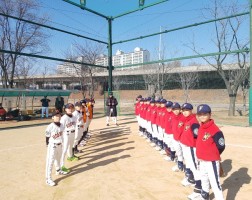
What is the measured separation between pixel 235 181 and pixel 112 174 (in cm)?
275

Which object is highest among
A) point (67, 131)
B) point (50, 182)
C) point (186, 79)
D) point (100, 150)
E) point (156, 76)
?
point (156, 76)

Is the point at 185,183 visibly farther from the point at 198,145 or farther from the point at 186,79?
→ the point at 186,79

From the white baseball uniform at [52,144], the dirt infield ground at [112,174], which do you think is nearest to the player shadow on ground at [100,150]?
the dirt infield ground at [112,174]

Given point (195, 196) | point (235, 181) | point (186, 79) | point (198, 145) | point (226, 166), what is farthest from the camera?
point (186, 79)

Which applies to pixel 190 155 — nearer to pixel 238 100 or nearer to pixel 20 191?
pixel 20 191

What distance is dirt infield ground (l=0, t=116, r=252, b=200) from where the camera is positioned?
17.2ft

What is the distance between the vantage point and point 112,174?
21.1 ft

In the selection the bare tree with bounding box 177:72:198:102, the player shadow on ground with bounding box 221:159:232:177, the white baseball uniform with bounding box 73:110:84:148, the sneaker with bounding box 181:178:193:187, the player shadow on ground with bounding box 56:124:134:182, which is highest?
the bare tree with bounding box 177:72:198:102

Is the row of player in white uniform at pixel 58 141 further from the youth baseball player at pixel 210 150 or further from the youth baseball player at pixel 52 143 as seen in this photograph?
the youth baseball player at pixel 210 150

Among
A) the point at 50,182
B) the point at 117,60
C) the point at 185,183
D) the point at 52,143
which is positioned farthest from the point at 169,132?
the point at 117,60

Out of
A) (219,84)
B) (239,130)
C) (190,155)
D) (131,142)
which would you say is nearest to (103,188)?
(190,155)

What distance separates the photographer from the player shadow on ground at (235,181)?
5090 millimetres

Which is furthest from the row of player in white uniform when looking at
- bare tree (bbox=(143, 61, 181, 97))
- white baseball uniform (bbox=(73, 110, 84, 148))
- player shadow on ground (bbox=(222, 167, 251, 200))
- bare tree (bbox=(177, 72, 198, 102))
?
bare tree (bbox=(177, 72, 198, 102))

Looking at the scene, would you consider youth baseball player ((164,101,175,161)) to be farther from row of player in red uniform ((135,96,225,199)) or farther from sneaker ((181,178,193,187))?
sneaker ((181,178,193,187))
